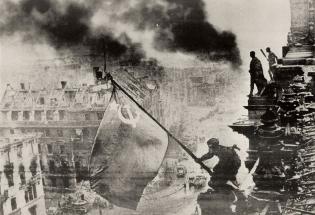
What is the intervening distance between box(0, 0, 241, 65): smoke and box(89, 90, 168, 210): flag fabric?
41 cm

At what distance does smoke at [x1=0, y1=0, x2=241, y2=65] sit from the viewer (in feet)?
9.57

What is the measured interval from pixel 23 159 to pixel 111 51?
3.51 feet

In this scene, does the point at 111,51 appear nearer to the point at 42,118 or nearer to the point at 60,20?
the point at 60,20

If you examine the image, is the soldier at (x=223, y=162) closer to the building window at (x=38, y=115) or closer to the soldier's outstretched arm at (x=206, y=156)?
the soldier's outstretched arm at (x=206, y=156)

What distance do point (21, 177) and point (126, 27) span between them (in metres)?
1.39

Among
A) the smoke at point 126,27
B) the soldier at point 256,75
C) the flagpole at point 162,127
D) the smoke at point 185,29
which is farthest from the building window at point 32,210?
the soldier at point 256,75

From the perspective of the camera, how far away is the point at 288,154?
9.21 feet

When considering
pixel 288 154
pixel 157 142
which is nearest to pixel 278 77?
pixel 288 154

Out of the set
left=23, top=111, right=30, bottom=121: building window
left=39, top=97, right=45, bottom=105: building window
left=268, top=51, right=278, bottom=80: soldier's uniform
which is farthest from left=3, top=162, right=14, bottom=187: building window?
left=268, top=51, right=278, bottom=80: soldier's uniform

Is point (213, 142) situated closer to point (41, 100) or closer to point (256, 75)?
point (256, 75)

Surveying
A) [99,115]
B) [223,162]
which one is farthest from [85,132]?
[223,162]

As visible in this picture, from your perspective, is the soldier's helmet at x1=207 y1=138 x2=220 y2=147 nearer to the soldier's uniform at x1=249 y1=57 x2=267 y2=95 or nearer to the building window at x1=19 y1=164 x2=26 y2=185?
the soldier's uniform at x1=249 y1=57 x2=267 y2=95

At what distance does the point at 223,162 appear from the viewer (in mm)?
2984

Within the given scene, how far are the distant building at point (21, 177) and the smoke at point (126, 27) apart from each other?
0.78 meters
